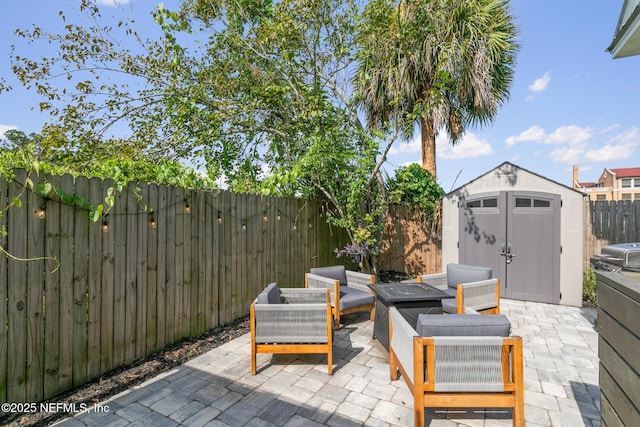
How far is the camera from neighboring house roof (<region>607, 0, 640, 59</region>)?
2.57 metres

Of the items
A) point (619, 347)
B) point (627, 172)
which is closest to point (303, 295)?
point (619, 347)

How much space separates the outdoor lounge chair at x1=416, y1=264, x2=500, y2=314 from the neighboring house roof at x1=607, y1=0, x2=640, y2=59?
286 cm

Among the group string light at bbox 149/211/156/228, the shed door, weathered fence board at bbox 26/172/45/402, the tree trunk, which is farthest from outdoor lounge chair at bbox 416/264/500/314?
the tree trunk

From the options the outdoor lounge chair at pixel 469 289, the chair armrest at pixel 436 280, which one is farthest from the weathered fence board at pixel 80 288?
the chair armrest at pixel 436 280

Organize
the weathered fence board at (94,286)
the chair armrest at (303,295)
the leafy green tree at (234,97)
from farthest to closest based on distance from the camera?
1. the leafy green tree at (234,97)
2. the chair armrest at (303,295)
3. the weathered fence board at (94,286)

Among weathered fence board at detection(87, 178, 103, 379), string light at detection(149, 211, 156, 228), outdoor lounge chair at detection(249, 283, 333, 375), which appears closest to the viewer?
weathered fence board at detection(87, 178, 103, 379)

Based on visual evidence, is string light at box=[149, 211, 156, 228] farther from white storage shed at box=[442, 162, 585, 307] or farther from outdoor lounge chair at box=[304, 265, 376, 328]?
white storage shed at box=[442, 162, 585, 307]

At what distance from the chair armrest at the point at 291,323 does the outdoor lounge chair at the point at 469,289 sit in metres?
1.75

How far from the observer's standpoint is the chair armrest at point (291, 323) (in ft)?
9.88

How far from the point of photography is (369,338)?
395 centimetres

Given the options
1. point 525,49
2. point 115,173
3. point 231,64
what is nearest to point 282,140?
point 231,64

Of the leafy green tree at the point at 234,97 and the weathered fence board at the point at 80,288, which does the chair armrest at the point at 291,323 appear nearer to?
the weathered fence board at the point at 80,288

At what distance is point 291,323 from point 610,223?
6279 mm

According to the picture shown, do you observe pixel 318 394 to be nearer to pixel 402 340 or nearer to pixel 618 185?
pixel 402 340
